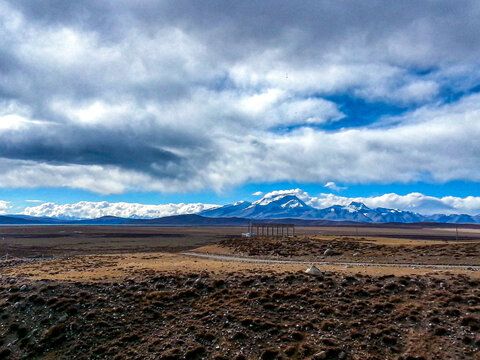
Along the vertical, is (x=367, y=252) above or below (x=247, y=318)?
above

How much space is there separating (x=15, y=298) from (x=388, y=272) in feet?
90.4

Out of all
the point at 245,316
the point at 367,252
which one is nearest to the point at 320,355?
the point at 245,316

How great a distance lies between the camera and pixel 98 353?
17938mm

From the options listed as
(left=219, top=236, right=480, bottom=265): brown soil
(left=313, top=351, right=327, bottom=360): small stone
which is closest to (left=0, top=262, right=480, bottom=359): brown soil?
(left=313, top=351, right=327, bottom=360): small stone

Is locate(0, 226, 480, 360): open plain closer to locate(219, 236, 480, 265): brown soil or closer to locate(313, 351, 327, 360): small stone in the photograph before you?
locate(313, 351, 327, 360): small stone

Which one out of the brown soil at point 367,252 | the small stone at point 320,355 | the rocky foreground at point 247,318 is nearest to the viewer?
the small stone at point 320,355

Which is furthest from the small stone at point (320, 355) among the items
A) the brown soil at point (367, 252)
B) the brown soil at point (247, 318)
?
the brown soil at point (367, 252)

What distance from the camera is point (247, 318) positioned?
774 inches

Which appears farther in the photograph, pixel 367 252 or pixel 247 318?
pixel 367 252

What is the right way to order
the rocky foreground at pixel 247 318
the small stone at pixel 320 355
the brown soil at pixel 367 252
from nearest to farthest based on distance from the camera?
the small stone at pixel 320 355
the rocky foreground at pixel 247 318
the brown soil at pixel 367 252

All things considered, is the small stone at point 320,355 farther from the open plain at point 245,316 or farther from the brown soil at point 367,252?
the brown soil at point 367,252

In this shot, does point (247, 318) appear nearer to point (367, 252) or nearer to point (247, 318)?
point (247, 318)

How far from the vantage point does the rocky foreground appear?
17094mm

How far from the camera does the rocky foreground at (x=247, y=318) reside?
17094mm
